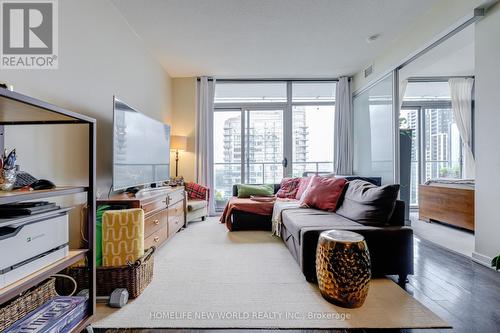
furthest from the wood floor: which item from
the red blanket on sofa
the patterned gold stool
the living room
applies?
the red blanket on sofa

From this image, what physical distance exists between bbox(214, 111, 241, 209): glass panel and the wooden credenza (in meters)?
1.37

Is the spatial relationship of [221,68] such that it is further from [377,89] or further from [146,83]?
[377,89]

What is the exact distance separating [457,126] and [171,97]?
5745mm

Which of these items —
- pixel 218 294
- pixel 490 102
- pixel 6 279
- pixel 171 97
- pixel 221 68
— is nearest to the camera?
pixel 6 279

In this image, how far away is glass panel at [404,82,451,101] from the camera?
4.78m

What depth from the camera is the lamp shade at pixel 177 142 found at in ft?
13.5

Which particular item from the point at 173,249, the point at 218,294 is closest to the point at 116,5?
the point at 173,249

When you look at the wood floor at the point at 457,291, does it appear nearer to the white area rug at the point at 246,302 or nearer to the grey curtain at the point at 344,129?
the white area rug at the point at 246,302

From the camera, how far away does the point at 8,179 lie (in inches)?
41.4

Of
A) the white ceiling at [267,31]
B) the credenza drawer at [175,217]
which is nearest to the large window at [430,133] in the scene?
the white ceiling at [267,31]

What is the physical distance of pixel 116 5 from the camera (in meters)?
2.49

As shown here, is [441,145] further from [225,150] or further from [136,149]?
[136,149]

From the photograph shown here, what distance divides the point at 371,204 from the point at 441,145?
438 centimetres

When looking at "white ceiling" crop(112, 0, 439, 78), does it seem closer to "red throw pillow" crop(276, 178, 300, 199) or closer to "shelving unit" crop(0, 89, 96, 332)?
"shelving unit" crop(0, 89, 96, 332)
